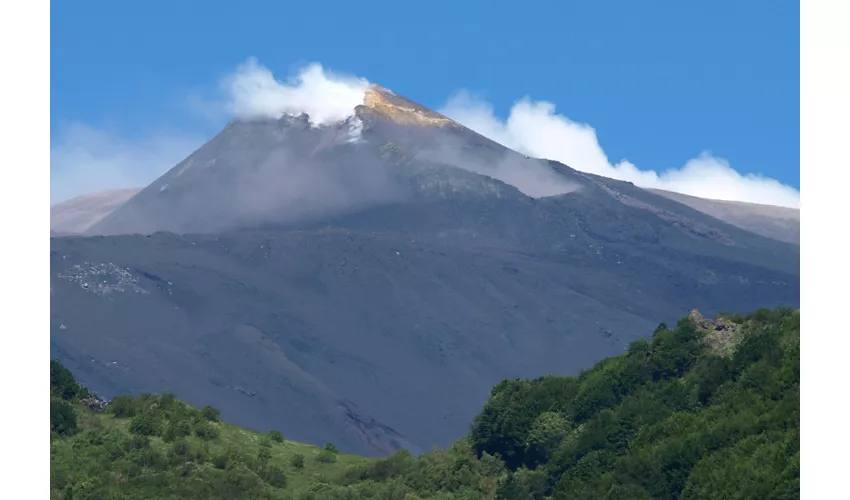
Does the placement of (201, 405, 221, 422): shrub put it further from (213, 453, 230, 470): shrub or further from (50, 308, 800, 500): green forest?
(213, 453, 230, 470): shrub

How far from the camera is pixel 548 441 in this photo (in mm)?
67875

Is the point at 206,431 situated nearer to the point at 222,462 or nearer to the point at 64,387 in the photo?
the point at 222,462

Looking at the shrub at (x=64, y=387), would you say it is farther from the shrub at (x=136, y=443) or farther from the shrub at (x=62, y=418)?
the shrub at (x=136, y=443)

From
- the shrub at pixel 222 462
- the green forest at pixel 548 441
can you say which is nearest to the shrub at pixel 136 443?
the green forest at pixel 548 441

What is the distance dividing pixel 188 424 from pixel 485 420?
13869 mm

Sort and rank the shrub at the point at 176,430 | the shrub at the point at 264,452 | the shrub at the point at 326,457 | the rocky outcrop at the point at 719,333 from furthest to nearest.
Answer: the shrub at the point at 326,457 < the shrub at the point at 176,430 < the shrub at the point at 264,452 < the rocky outcrop at the point at 719,333

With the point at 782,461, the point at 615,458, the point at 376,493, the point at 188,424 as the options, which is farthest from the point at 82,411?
the point at 782,461

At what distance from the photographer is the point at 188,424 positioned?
234ft

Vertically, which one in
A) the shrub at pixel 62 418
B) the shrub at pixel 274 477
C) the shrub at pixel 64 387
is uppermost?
the shrub at pixel 64 387

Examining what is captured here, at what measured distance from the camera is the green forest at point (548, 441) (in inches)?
2183

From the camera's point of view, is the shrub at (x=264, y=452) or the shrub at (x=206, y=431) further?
the shrub at (x=206, y=431)

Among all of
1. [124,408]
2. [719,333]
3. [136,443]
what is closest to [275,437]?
[124,408]
